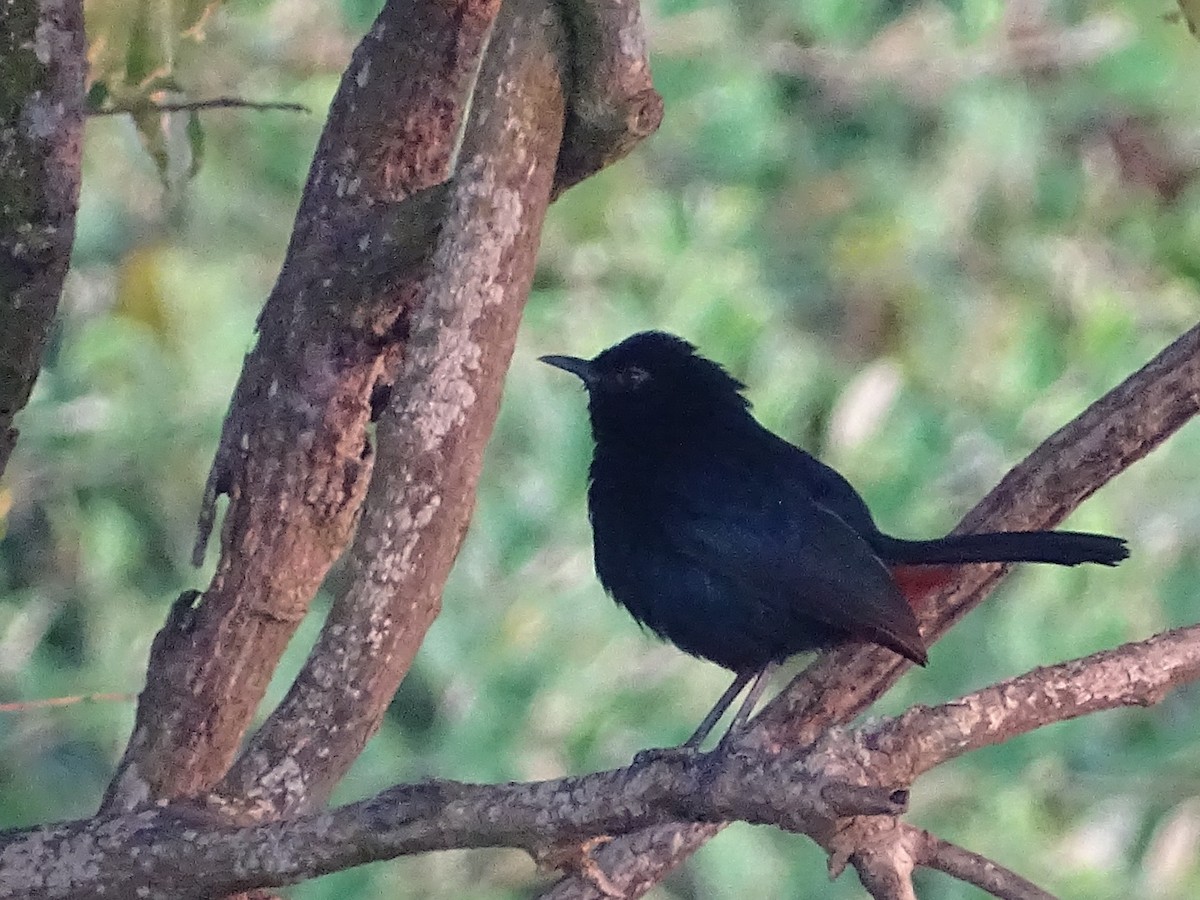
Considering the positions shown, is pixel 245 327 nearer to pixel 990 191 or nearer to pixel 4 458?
pixel 4 458

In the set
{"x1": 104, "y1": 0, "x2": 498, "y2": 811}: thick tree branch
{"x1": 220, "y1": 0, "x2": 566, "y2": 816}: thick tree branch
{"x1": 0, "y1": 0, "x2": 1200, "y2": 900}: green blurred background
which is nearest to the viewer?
{"x1": 220, "y1": 0, "x2": 566, "y2": 816}: thick tree branch

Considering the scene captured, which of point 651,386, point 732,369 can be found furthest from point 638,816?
point 732,369

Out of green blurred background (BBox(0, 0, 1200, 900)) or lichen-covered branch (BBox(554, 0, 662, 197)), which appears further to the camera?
green blurred background (BBox(0, 0, 1200, 900))

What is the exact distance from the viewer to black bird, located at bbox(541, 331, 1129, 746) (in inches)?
72.9

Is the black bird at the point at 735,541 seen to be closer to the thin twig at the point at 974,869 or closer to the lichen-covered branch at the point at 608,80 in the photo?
the thin twig at the point at 974,869

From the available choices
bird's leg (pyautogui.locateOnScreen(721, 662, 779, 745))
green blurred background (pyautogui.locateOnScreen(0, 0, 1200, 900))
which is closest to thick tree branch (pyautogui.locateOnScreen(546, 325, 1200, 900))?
bird's leg (pyautogui.locateOnScreen(721, 662, 779, 745))

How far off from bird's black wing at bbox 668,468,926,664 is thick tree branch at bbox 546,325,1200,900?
97 mm

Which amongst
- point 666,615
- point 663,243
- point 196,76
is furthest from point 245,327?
point 666,615

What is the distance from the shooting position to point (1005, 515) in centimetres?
195

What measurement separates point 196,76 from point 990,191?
8.54 feet

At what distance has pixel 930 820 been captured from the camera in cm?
367

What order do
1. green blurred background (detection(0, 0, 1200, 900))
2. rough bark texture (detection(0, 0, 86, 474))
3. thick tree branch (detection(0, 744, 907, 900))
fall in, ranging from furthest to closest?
green blurred background (detection(0, 0, 1200, 900)) → rough bark texture (detection(0, 0, 86, 474)) → thick tree branch (detection(0, 744, 907, 900))

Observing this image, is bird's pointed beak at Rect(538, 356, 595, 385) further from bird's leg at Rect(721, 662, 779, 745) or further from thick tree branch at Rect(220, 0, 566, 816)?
thick tree branch at Rect(220, 0, 566, 816)

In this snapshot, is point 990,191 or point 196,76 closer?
point 196,76
